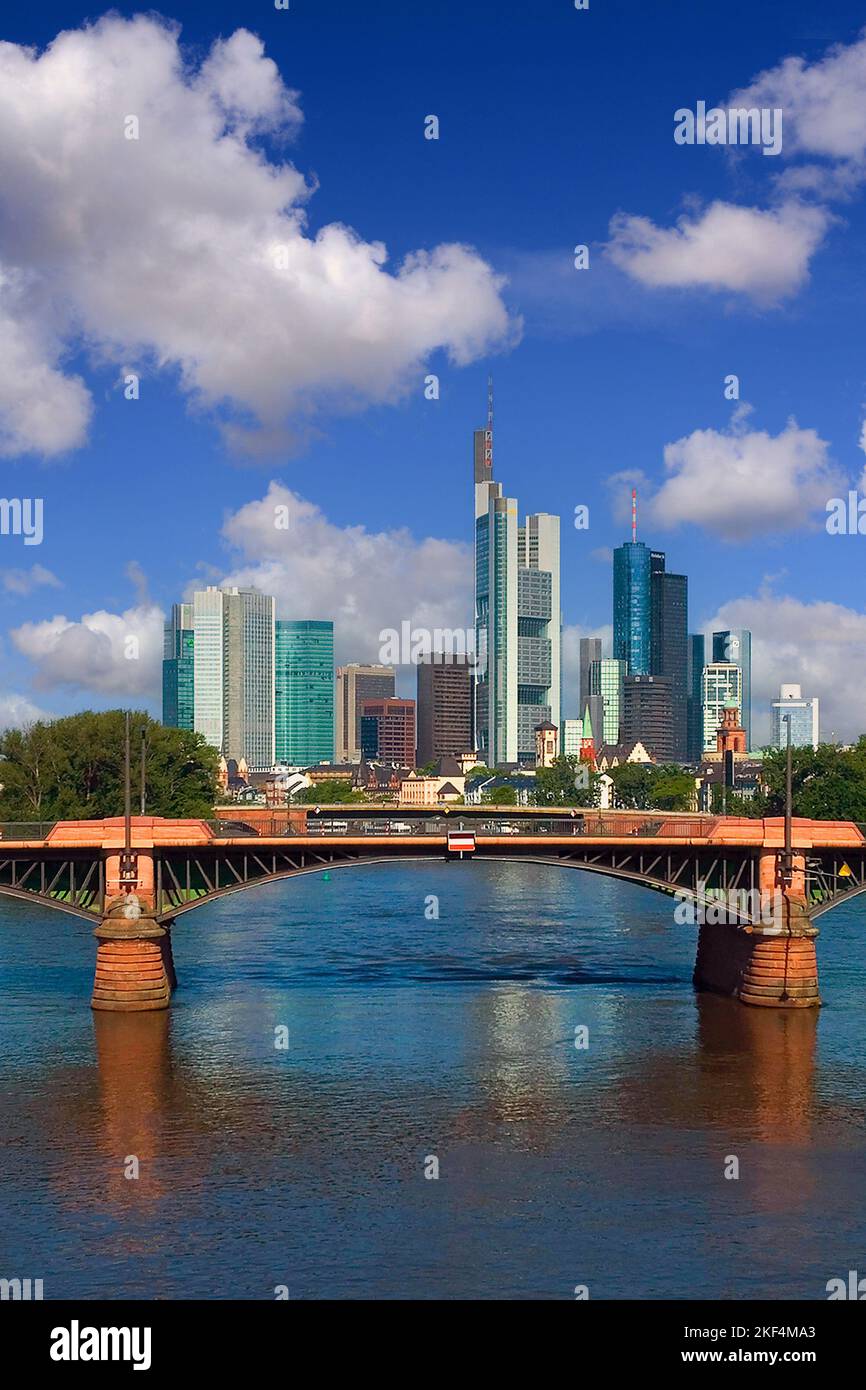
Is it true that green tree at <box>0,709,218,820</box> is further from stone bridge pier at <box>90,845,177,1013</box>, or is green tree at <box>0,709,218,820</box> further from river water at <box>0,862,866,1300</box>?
stone bridge pier at <box>90,845,177,1013</box>

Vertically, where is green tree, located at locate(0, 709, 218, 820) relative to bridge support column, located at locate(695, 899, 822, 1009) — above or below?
above

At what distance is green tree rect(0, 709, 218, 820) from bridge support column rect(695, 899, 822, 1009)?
7109 centimetres

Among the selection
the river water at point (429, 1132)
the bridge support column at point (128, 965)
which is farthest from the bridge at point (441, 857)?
the river water at point (429, 1132)

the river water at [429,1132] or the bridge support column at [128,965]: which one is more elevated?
the bridge support column at [128,965]

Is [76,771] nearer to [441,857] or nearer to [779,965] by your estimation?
[441,857]

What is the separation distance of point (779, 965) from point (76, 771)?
8118 cm

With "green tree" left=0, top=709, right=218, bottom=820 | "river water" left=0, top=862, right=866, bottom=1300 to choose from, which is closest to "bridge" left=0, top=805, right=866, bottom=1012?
"river water" left=0, top=862, right=866, bottom=1300

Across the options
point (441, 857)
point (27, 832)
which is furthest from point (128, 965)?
point (441, 857)

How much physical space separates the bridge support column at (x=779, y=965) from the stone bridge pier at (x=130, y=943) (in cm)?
3079

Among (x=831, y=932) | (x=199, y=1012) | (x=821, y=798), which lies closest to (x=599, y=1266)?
Result: (x=199, y=1012)

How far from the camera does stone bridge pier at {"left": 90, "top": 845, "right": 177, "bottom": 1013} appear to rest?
7938 centimetres

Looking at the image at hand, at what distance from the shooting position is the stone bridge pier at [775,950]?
266 ft

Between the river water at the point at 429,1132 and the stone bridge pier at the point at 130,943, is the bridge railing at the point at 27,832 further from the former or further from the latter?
the river water at the point at 429,1132
